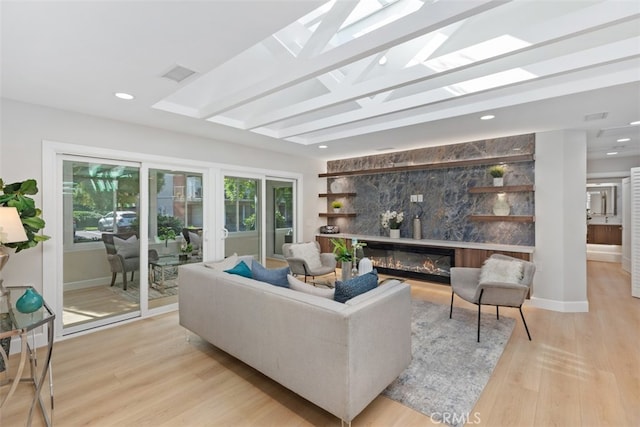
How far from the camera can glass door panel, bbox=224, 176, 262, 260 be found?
15.9 ft

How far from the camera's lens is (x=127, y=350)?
294 cm

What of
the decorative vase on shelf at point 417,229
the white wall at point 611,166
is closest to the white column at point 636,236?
the white wall at point 611,166

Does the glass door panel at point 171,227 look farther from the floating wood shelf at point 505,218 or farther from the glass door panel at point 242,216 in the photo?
the floating wood shelf at point 505,218

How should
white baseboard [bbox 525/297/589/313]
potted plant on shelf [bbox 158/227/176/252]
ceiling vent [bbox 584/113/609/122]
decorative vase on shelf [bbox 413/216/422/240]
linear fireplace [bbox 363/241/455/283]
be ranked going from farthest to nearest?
decorative vase on shelf [bbox 413/216/422/240] < linear fireplace [bbox 363/241/455/283] < potted plant on shelf [bbox 158/227/176/252] < white baseboard [bbox 525/297/589/313] < ceiling vent [bbox 584/113/609/122]

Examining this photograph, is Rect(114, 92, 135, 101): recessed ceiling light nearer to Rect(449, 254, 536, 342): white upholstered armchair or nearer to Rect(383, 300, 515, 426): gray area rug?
Rect(383, 300, 515, 426): gray area rug

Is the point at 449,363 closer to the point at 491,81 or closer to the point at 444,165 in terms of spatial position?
the point at 491,81

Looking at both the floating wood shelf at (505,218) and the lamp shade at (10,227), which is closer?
the lamp shade at (10,227)

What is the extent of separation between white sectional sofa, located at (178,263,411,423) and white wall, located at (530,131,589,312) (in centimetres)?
313

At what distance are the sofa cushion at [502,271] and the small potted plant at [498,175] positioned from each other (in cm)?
163

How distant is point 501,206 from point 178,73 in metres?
4.77

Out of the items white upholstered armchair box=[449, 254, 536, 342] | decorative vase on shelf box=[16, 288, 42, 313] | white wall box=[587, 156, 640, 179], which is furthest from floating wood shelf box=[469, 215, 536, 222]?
decorative vase on shelf box=[16, 288, 42, 313]

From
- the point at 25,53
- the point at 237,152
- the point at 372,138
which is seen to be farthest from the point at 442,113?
the point at 25,53

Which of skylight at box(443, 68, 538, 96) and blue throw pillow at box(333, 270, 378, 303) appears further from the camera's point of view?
skylight at box(443, 68, 538, 96)

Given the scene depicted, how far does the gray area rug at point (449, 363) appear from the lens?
6.87 feet
